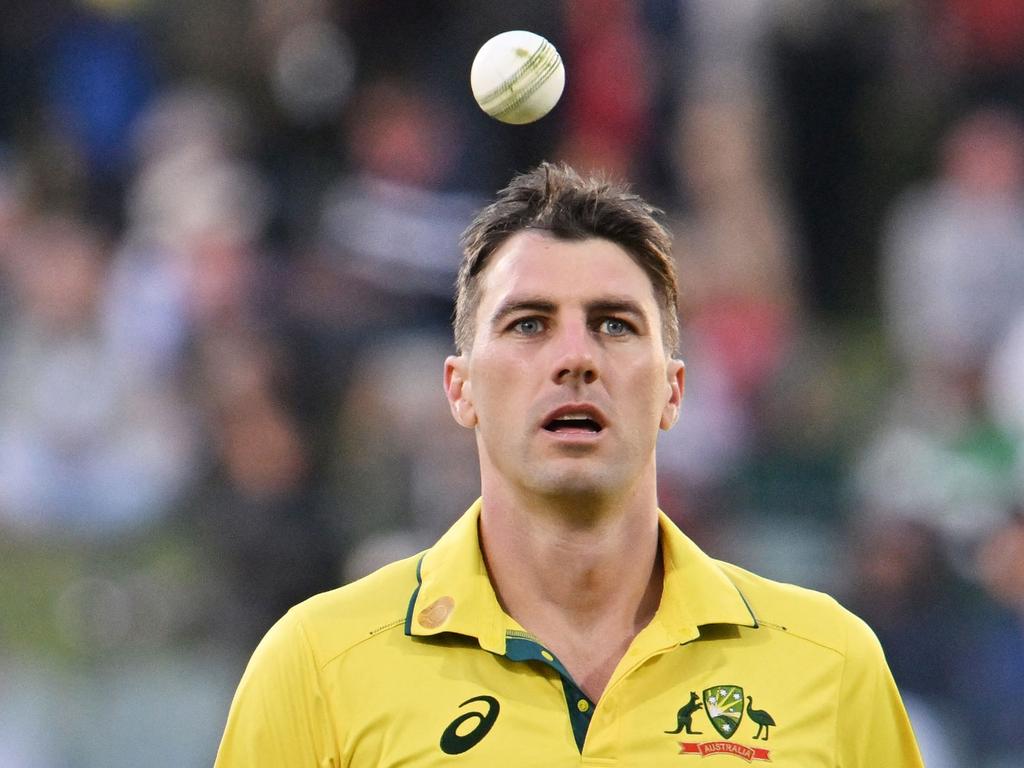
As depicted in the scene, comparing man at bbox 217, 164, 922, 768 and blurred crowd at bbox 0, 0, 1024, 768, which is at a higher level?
blurred crowd at bbox 0, 0, 1024, 768

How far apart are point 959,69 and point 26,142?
531cm

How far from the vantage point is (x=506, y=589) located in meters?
3.66

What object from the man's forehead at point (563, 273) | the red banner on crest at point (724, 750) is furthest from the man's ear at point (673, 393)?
the red banner on crest at point (724, 750)

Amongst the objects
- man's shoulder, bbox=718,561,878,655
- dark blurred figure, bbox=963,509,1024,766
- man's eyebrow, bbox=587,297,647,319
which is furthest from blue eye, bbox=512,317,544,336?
dark blurred figure, bbox=963,509,1024,766

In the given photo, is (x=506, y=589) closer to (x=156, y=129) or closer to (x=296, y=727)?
(x=296, y=727)

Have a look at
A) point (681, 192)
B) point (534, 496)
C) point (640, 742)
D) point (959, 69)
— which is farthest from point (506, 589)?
point (959, 69)

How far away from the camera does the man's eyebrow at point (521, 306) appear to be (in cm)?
362

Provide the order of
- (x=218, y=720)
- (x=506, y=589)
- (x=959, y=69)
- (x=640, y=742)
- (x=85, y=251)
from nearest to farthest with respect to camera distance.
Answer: (x=640, y=742)
(x=506, y=589)
(x=218, y=720)
(x=85, y=251)
(x=959, y=69)

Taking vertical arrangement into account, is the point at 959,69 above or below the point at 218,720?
above

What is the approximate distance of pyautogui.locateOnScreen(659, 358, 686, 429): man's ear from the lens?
3765 millimetres

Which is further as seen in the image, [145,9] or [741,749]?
[145,9]

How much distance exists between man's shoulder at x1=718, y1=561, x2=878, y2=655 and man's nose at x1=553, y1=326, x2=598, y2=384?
0.58m

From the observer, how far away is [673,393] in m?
3.83

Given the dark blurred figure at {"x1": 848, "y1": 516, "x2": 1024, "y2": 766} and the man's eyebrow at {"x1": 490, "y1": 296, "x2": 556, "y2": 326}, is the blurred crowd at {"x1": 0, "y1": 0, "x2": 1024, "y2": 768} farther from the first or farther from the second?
the man's eyebrow at {"x1": 490, "y1": 296, "x2": 556, "y2": 326}
